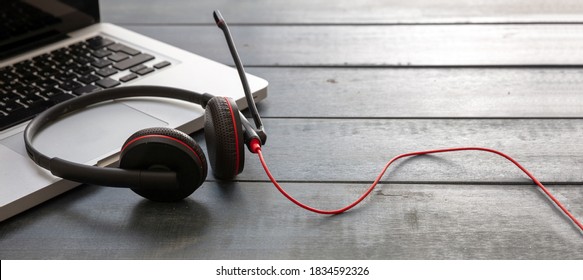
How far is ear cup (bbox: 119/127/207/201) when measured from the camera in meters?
0.64

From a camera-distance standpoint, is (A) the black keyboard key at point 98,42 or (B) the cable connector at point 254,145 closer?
(B) the cable connector at point 254,145

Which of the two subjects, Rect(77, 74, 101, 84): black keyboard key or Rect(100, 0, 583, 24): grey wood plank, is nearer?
Rect(77, 74, 101, 84): black keyboard key

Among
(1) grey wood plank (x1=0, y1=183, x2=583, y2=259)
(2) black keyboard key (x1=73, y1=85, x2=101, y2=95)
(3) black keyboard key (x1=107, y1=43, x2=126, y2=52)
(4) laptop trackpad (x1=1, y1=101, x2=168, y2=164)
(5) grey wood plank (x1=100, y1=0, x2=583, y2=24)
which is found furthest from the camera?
(5) grey wood plank (x1=100, y1=0, x2=583, y2=24)

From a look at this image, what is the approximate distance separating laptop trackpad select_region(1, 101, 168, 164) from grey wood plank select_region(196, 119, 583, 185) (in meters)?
0.08

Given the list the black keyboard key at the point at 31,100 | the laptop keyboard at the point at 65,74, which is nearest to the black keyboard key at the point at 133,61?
the laptop keyboard at the point at 65,74

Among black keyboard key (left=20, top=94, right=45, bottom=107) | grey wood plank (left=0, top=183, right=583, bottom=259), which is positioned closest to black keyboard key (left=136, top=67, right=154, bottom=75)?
black keyboard key (left=20, top=94, right=45, bottom=107)

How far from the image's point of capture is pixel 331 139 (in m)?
0.80

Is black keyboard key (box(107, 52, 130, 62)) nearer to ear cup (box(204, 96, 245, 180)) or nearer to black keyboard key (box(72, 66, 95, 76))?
black keyboard key (box(72, 66, 95, 76))

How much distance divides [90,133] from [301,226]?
251mm

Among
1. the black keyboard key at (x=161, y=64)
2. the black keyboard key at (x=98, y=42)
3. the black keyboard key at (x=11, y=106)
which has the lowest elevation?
the black keyboard key at (x=11, y=106)

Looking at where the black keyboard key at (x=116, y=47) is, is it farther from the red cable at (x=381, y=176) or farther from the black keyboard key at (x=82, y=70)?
the red cable at (x=381, y=176)

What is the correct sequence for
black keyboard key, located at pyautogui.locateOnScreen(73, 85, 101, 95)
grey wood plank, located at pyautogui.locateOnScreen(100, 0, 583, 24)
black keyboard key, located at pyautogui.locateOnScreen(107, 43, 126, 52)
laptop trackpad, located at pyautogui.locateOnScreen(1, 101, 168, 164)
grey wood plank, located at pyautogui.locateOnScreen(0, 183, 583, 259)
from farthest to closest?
grey wood plank, located at pyautogui.locateOnScreen(100, 0, 583, 24), black keyboard key, located at pyautogui.locateOnScreen(107, 43, 126, 52), black keyboard key, located at pyautogui.locateOnScreen(73, 85, 101, 95), laptop trackpad, located at pyautogui.locateOnScreen(1, 101, 168, 164), grey wood plank, located at pyautogui.locateOnScreen(0, 183, 583, 259)

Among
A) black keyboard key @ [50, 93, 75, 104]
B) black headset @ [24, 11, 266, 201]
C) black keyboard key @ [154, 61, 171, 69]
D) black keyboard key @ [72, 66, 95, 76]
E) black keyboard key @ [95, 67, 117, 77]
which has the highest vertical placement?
black headset @ [24, 11, 266, 201]

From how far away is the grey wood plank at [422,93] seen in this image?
86 centimetres
